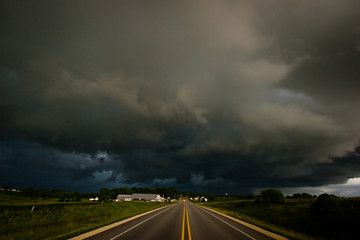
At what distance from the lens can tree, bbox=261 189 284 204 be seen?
169 ft

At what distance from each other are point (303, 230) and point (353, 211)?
5751 millimetres

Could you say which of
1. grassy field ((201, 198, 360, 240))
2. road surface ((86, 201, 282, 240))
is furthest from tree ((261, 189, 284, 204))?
road surface ((86, 201, 282, 240))

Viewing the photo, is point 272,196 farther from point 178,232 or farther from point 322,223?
point 178,232

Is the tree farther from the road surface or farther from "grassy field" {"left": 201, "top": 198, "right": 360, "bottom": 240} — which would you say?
the road surface

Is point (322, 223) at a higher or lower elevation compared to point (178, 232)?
lower

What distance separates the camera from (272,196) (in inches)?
2088

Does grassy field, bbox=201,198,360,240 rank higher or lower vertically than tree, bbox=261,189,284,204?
lower

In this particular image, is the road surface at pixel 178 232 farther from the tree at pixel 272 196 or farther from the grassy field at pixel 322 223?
the tree at pixel 272 196

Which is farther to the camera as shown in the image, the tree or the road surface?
the tree

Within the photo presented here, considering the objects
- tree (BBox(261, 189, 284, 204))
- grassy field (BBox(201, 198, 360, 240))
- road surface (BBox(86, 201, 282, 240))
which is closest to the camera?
road surface (BBox(86, 201, 282, 240))

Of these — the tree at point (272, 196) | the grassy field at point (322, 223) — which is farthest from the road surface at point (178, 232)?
the tree at point (272, 196)

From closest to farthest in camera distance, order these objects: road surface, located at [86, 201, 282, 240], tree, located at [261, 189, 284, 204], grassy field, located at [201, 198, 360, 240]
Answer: road surface, located at [86, 201, 282, 240], grassy field, located at [201, 198, 360, 240], tree, located at [261, 189, 284, 204]

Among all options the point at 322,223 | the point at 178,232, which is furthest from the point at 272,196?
the point at 178,232

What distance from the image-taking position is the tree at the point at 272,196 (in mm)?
51506
